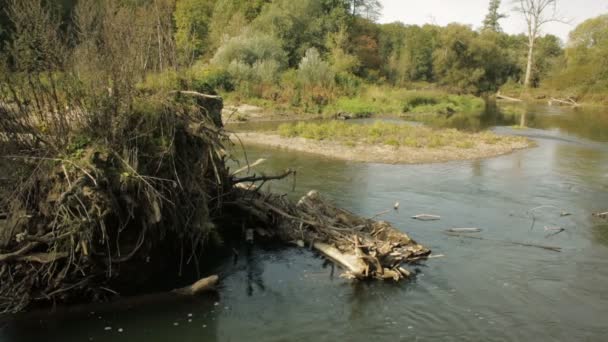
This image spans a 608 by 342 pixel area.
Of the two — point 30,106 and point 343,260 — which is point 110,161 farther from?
point 343,260

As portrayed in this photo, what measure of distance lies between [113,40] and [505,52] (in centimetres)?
7451

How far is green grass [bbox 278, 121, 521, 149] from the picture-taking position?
2638 cm

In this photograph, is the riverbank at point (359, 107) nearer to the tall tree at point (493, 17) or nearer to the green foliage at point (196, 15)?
the green foliage at point (196, 15)

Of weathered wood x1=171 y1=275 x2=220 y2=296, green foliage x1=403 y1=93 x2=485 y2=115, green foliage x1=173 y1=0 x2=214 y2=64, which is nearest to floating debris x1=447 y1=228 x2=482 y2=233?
weathered wood x1=171 y1=275 x2=220 y2=296

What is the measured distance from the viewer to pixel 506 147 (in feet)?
89.6

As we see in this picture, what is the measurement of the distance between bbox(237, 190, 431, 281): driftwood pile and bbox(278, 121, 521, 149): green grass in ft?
44.0

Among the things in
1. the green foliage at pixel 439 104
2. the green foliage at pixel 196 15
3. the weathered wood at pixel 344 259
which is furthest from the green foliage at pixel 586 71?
the weathered wood at pixel 344 259

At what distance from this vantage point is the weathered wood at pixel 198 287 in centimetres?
988

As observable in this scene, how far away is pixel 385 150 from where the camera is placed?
24.7 metres

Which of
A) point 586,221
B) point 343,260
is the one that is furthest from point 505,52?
point 343,260

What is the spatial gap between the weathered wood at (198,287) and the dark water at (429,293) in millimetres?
220

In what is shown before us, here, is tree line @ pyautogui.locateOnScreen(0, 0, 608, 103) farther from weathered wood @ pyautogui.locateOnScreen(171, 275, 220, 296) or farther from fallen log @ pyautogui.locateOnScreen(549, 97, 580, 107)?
weathered wood @ pyautogui.locateOnScreen(171, 275, 220, 296)

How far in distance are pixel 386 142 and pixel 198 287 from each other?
695 inches

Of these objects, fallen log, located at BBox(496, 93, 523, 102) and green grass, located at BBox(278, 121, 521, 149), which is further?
fallen log, located at BBox(496, 93, 523, 102)
